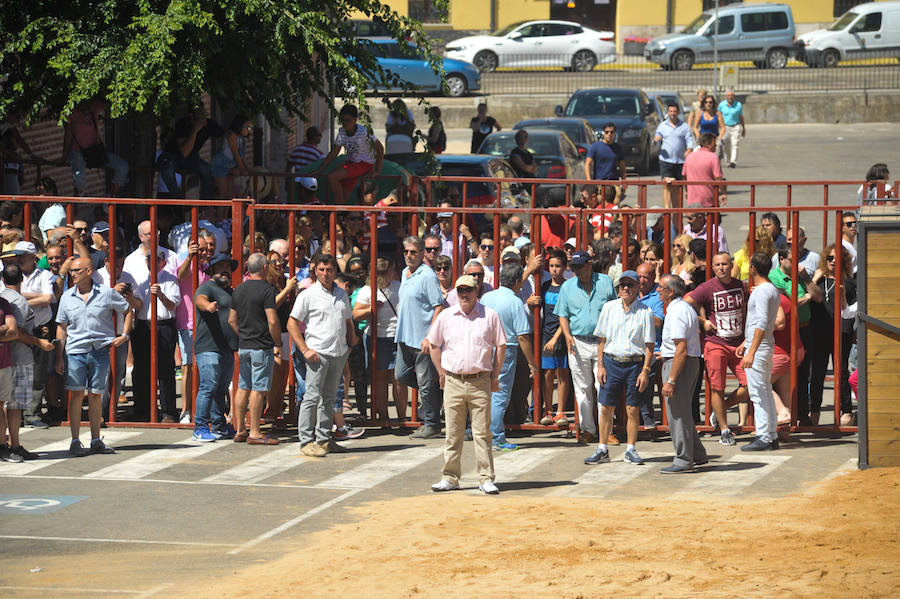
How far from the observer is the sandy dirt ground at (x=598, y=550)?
8.94 m

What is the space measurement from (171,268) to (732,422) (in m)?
6.03

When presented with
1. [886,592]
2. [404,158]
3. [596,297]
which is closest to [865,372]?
[596,297]

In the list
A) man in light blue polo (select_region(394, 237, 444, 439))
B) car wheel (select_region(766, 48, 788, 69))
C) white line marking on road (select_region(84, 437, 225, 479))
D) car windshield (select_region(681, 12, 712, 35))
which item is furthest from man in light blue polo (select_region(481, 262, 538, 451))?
car windshield (select_region(681, 12, 712, 35))

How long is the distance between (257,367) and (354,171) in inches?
256

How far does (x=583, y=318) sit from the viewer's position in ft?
43.9

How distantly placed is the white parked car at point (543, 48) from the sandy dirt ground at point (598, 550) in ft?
122

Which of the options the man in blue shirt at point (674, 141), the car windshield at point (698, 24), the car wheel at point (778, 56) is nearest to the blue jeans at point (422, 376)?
the man in blue shirt at point (674, 141)

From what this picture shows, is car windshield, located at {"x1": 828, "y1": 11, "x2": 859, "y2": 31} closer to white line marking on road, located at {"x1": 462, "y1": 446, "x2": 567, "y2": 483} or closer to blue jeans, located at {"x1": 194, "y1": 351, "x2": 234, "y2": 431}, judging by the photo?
white line marking on road, located at {"x1": 462, "y1": 446, "x2": 567, "y2": 483}

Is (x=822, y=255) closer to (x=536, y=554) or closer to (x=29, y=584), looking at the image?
(x=536, y=554)

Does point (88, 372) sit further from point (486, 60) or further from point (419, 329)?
point (486, 60)

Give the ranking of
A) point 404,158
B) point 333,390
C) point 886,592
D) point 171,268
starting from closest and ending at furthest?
point 886,592 < point 333,390 < point 171,268 < point 404,158

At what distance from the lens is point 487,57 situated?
4772 cm

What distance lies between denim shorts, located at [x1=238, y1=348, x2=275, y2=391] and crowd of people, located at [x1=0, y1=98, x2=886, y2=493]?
18 mm

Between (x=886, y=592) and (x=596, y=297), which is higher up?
(x=596, y=297)
